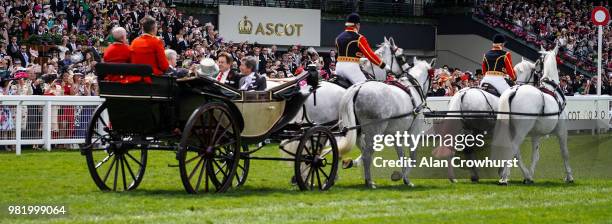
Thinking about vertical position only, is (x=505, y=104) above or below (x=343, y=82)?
below

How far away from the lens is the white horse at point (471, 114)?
17.2 metres

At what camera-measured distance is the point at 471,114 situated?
18156mm

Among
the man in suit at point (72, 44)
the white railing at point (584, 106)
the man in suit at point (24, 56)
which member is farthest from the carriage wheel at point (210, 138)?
the white railing at point (584, 106)

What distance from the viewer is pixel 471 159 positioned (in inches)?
680

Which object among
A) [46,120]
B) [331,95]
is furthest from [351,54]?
[46,120]

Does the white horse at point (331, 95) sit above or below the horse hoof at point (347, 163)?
above

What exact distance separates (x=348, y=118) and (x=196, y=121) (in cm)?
310

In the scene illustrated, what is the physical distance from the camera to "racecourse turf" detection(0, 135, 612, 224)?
12.0 m

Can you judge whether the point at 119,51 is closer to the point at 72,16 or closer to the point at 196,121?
the point at 196,121

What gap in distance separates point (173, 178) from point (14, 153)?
5.83m

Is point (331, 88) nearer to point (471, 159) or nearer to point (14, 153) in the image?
point (471, 159)

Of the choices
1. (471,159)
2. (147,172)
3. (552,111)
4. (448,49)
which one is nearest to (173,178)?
(147,172)

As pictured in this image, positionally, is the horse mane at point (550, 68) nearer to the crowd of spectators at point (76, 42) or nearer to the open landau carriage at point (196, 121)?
the open landau carriage at point (196, 121)

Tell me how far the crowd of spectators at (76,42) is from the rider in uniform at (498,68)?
533 centimetres
